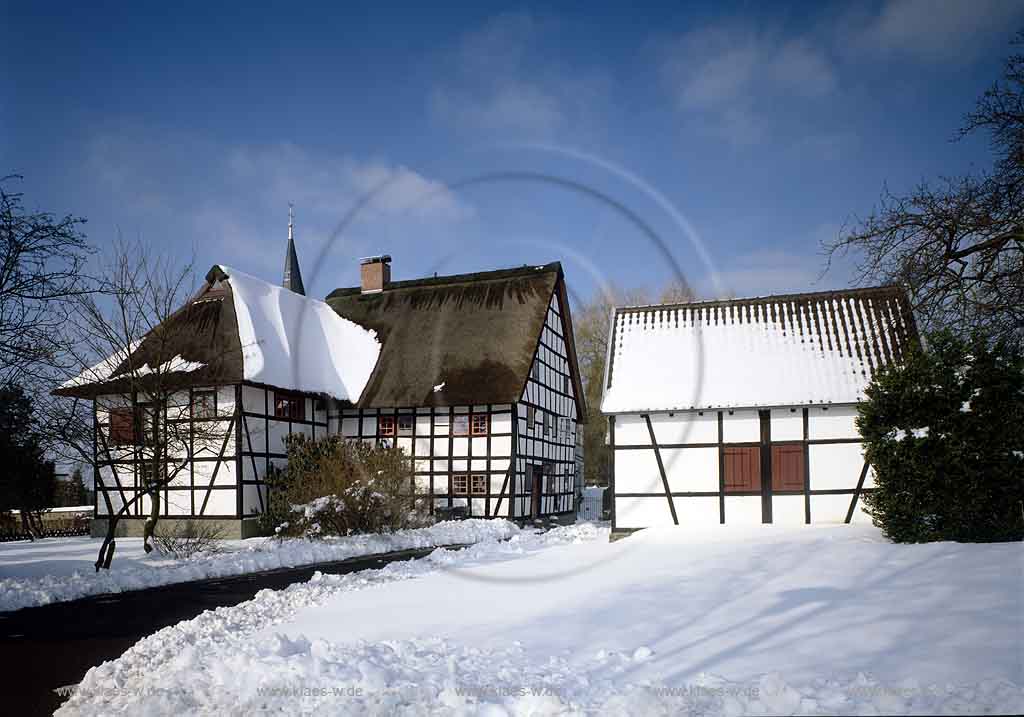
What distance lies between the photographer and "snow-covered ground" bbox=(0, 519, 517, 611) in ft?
40.8

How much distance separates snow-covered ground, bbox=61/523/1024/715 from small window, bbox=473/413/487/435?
1365 centimetres

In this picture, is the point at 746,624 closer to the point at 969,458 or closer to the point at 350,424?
the point at 969,458

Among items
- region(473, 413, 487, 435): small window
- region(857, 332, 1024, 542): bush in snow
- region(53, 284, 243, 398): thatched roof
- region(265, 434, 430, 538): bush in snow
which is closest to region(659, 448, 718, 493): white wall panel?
region(857, 332, 1024, 542): bush in snow

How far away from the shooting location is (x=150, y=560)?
1616 centimetres

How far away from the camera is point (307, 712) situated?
579 centimetres

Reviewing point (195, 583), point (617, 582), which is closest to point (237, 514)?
point (195, 583)

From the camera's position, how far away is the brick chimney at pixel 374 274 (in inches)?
1264

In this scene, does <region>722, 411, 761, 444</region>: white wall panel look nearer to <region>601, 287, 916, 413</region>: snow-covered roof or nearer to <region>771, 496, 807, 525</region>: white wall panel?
<region>601, 287, 916, 413</region>: snow-covered roof

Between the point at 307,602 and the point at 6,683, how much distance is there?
4055 millimetres

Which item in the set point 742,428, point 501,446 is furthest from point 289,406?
point 742,428

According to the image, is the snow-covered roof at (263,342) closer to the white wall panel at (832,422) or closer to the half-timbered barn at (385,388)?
the half-timbered barn at (385,388)

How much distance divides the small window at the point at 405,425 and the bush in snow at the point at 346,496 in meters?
4.85

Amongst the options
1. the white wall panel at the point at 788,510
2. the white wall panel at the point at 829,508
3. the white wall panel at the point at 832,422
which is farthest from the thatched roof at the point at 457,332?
the white wall panel at the point at 829,508

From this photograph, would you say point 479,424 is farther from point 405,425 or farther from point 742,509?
point 742,509
